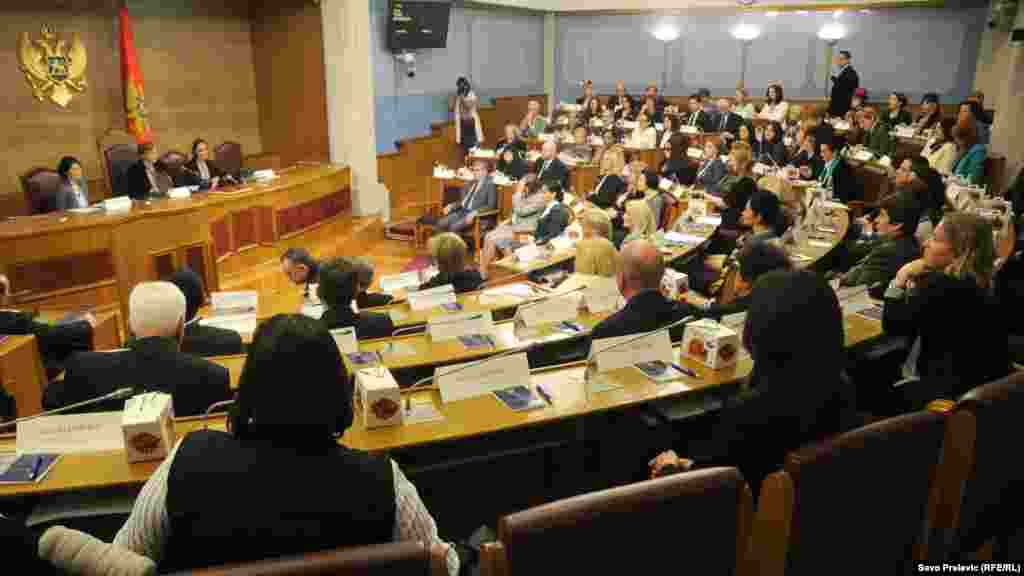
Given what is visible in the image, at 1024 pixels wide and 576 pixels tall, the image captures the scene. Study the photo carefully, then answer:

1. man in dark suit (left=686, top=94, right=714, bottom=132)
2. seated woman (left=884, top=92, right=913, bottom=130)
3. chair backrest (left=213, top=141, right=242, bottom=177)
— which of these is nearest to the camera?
chair backrest (left=213, top=141, right=242, bottom=177)

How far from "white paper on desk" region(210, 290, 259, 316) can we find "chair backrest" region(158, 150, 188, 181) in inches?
165

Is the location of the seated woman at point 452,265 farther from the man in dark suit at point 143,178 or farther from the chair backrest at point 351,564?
the man in dark suit at point 143,178

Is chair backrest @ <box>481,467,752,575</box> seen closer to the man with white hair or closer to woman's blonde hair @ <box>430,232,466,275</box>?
the man with white hair

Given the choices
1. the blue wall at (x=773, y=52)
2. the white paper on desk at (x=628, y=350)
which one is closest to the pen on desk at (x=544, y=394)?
the white paper on desk at (x=628, y=350)

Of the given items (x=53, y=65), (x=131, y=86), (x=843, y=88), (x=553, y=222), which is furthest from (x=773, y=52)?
(x=53, y=65)

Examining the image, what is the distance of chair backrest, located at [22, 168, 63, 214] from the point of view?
6.53 meters

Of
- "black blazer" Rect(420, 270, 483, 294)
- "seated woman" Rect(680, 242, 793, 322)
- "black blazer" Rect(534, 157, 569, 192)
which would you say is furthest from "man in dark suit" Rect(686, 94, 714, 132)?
"seated woman" Rect(680, 242, 793, 322)

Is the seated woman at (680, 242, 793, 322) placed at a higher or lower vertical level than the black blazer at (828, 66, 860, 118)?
lower

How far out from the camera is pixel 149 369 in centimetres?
265

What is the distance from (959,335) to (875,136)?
7.78 meters

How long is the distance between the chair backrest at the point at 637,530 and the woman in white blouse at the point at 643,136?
9.49 meters

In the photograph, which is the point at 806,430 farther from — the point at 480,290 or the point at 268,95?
the point at 268,95

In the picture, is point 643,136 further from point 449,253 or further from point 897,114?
point 449,253

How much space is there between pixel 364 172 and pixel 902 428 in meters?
8.33
